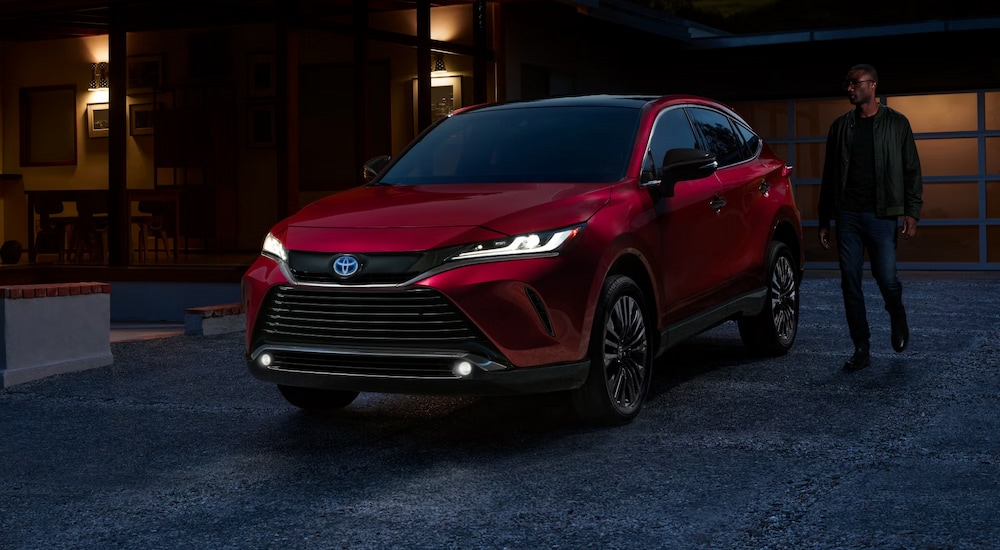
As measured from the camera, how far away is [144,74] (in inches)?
791

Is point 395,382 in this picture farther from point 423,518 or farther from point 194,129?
point 194,129

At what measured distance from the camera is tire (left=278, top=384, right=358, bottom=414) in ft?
22.8

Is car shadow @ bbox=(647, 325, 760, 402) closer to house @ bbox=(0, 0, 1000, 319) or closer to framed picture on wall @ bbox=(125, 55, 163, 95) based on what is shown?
house @ bbox=(0, 0, 1000, 319)

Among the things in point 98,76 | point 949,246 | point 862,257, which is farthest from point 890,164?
point 98,76

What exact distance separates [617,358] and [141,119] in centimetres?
1517

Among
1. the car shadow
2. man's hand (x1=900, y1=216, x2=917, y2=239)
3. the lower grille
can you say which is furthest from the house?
the lower grille

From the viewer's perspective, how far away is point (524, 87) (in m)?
18.3

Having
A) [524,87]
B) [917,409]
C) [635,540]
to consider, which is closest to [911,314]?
[917,409]

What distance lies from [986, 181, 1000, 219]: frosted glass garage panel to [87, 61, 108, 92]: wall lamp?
1476 centimetres

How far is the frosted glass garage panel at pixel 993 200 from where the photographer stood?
66.9 feet

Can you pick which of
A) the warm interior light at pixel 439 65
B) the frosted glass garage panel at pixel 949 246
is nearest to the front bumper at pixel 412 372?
the warm interior light at pixel 439 65

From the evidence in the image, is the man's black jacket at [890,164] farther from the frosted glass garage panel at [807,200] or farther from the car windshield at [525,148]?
the frosted glass garage panel at [807,200]

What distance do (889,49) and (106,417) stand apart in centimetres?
1604

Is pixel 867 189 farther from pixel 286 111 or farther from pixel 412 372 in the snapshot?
pixel 286 111
